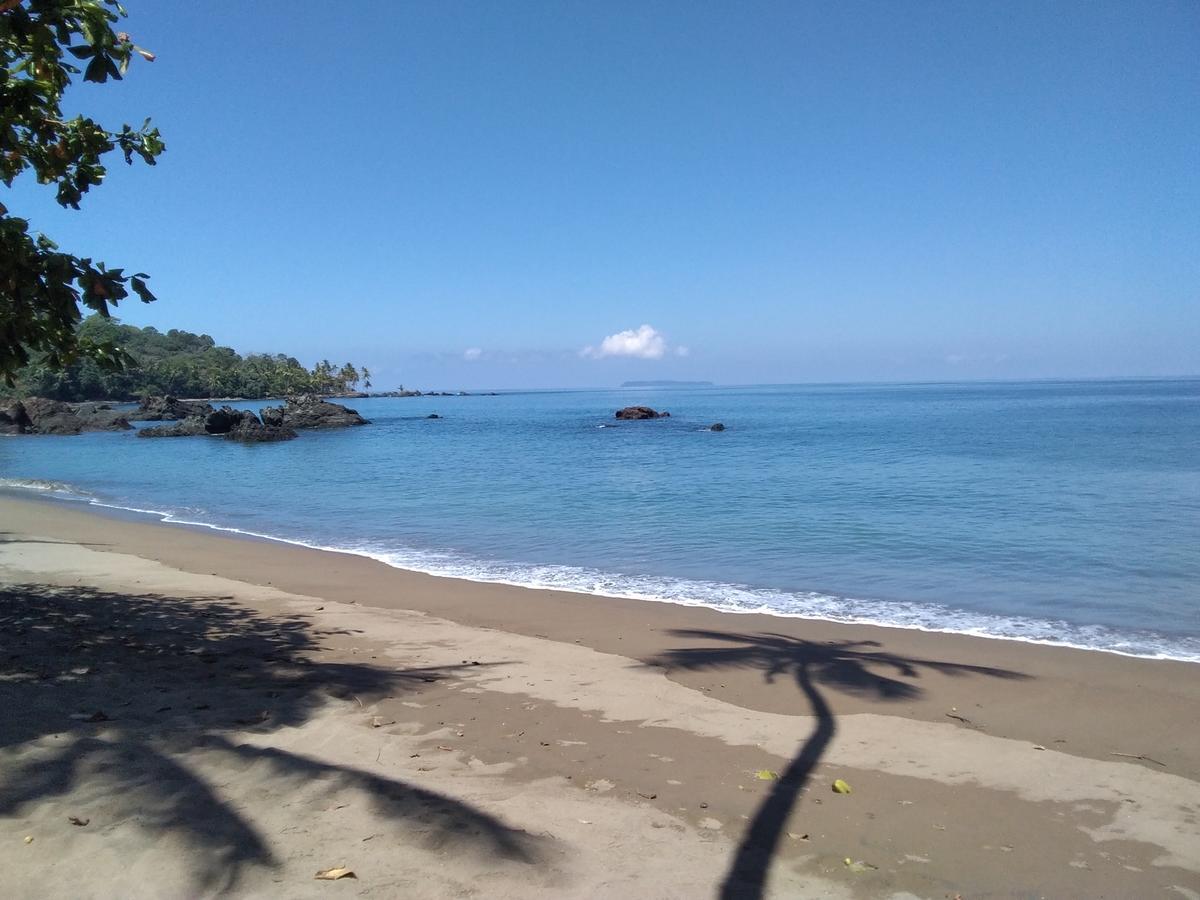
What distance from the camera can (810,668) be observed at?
308 inches

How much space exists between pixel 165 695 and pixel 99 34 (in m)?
4.54

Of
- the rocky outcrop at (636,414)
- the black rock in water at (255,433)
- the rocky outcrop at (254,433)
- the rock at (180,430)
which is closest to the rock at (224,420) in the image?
the rocky outcrop at (254,433)

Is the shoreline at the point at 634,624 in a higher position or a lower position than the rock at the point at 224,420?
lower

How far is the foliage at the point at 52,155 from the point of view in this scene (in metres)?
5.13

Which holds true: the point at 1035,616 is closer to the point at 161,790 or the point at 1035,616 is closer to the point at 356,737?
the point at 356,737

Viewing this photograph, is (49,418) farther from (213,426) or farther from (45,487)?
(45,487)

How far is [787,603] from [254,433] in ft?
174

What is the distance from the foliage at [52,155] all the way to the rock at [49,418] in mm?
66629

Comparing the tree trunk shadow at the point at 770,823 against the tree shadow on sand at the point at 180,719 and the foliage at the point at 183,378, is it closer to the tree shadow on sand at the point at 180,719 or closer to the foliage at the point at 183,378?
the tree shadow on sand at the point at 180,719

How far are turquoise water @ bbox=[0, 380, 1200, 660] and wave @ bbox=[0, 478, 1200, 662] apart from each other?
0.05 meters

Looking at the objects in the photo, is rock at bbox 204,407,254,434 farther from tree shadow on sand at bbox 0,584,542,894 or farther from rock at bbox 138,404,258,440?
tree shadow on sand at bbox 0,584,542,894

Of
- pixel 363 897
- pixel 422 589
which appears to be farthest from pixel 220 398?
pixel 363 897

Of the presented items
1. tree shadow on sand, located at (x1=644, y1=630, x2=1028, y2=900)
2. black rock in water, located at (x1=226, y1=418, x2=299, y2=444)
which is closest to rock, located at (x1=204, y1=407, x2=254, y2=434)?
black rock in water, located at (x1=226, y1=418, x2=299, y2=444)

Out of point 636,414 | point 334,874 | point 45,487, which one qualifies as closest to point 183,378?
point 636,414
